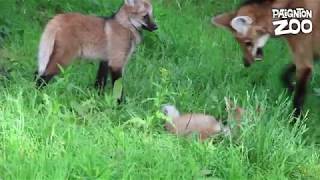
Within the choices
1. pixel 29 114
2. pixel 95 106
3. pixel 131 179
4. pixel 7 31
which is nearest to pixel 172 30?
pixel 7 31

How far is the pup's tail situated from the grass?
0.17m

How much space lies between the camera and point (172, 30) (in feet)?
22.0

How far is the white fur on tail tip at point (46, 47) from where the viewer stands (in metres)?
5.17

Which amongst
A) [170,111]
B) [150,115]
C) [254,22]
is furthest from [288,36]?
[150,115]

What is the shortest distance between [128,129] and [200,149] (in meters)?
0.49

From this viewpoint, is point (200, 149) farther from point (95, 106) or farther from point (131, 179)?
point (95, 106)

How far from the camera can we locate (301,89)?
5.32 meters

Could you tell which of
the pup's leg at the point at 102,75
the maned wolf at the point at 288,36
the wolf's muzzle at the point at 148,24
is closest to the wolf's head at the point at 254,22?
the maned wolf at the point at 288,36

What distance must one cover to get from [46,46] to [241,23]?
140 centimetres

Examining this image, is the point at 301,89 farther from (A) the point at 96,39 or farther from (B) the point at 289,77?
(A) the point at 96,39

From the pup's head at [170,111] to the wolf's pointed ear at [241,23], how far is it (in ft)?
2.90

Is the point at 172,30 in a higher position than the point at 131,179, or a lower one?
higher

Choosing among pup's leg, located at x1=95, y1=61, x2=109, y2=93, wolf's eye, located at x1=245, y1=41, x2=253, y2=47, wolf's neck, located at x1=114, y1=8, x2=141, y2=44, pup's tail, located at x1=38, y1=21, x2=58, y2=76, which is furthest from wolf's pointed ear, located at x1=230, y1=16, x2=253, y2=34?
pup's tail, located at x1=38, y1=21, x2=58, y2=76

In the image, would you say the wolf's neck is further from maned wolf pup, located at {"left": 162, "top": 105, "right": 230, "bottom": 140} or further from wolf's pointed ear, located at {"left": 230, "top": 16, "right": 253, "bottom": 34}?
maned wolf pup, located at {"left": 162, "top": 105, "right": 230, "bottom": 140}
